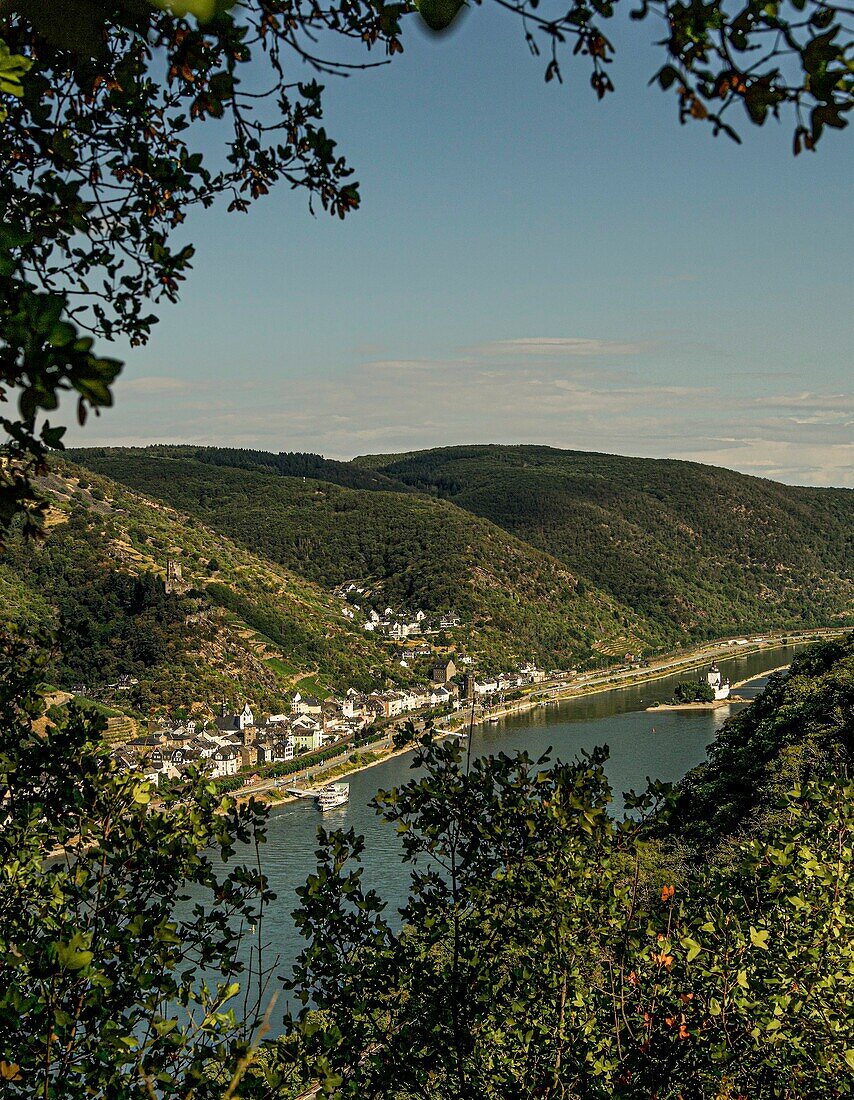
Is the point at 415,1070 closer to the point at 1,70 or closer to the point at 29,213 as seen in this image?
the point at 29,213

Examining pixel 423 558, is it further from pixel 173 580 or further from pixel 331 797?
pixel 331 797

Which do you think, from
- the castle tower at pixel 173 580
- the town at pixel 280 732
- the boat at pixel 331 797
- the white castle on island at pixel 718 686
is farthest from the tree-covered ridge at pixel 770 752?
the castle tower at pixel 173 580

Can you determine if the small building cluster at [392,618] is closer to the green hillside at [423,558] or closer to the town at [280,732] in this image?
the green hillside at [423,558]

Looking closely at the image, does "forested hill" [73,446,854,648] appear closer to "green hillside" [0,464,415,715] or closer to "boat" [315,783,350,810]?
"green hillside" [0,464,415,715]

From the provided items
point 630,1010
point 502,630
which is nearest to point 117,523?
point 502,630

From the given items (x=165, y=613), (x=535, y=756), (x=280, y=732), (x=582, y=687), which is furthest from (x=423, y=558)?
(x=535, y=756)

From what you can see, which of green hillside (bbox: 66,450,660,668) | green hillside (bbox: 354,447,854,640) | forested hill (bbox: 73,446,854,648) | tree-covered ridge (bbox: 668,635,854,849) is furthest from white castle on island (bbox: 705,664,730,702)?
green hillside (bbox: 354,447,854,640)
